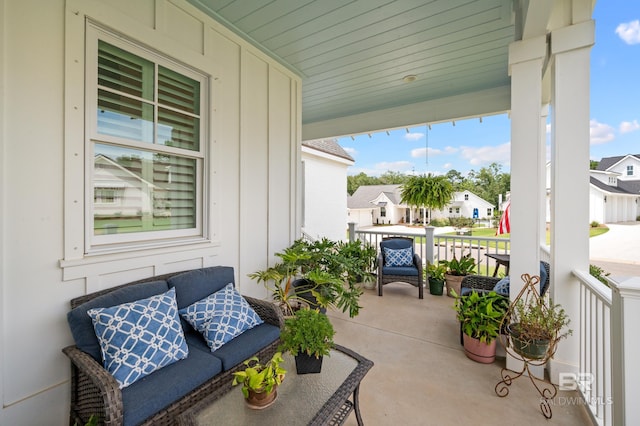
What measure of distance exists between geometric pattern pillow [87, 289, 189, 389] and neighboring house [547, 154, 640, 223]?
12.9 m

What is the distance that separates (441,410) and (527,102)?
2.57 metres

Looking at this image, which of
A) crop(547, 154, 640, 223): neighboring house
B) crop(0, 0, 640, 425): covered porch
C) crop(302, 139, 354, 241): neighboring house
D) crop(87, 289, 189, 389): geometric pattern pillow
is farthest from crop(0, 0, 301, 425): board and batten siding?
crop(547, 154, 640, 223): neighboring house

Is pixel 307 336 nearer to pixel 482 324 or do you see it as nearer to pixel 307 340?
pixel 307 340

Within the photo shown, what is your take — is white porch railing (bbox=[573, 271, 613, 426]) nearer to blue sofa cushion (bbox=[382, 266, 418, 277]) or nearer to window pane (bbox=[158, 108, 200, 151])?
blue sofa cushion (bbox=[382, 266, 418, 277])

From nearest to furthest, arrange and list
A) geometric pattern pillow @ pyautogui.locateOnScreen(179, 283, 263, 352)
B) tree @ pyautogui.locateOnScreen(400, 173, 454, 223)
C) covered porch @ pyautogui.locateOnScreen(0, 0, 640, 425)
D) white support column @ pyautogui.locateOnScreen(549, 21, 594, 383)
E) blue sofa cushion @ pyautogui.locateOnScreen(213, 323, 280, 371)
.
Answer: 1. covered porch @ pyautogui.locateOnScreen(0, 0, 640, 425)
2. blue sofa cushion @ pyautogui.locateOnScreen(213, 323, 280, 371)
3. geometric pattern pillow @ pyautogui.locateOnScreen(179, 283, 263, 352)
4. white support column @ pyautogui.locateOnScreen(549, 21, 594, 383)
5. tree @ pyautogui.locateOnScreen(400, 173, 454, 223)

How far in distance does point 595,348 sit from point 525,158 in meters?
1.48

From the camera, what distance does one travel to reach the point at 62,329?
169cm

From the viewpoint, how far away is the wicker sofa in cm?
132

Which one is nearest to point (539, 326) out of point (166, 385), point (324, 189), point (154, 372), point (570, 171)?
point (570, 171)

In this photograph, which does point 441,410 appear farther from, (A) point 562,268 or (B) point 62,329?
(B) point 62,329

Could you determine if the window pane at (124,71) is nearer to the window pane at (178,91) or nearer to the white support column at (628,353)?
the window pane at (178,91)

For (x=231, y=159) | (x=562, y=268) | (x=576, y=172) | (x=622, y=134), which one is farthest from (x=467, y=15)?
(x=622, y=134)

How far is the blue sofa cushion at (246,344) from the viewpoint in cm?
178

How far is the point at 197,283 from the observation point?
2.19 m
